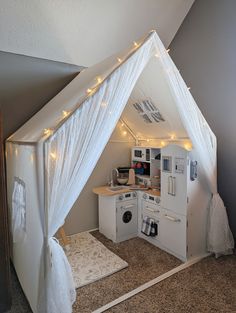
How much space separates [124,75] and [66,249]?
2.47 metres

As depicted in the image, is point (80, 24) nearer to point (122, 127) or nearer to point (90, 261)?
point (122, 127)

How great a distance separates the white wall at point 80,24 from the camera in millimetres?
2467

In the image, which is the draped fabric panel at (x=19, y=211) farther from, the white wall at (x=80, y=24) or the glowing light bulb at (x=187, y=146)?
the glowing light bulb at (x=187, y=146)

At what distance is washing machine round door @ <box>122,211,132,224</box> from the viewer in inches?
126

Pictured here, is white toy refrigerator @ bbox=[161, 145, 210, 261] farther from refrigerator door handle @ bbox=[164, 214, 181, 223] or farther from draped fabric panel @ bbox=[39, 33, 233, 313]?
draped fabric panel @ bbox=[39, 33, 233, 313]

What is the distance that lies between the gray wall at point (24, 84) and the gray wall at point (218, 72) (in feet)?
6.67

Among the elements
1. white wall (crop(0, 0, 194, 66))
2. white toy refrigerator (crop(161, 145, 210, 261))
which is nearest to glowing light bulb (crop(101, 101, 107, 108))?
white toy refrigerator (crop(161, 145, 210, 261))

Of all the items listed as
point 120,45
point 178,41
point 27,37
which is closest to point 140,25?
point 120,45

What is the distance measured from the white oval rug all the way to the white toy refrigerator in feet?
2.38

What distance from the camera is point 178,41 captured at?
11.8 ft

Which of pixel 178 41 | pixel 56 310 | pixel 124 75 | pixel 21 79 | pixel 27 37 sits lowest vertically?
pixel 56 310

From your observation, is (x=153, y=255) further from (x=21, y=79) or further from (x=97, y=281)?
(x=21, y=79)

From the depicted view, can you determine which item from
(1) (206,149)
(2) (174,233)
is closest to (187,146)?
(1) (206,149)

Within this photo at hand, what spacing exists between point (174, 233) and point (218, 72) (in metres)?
2.35
